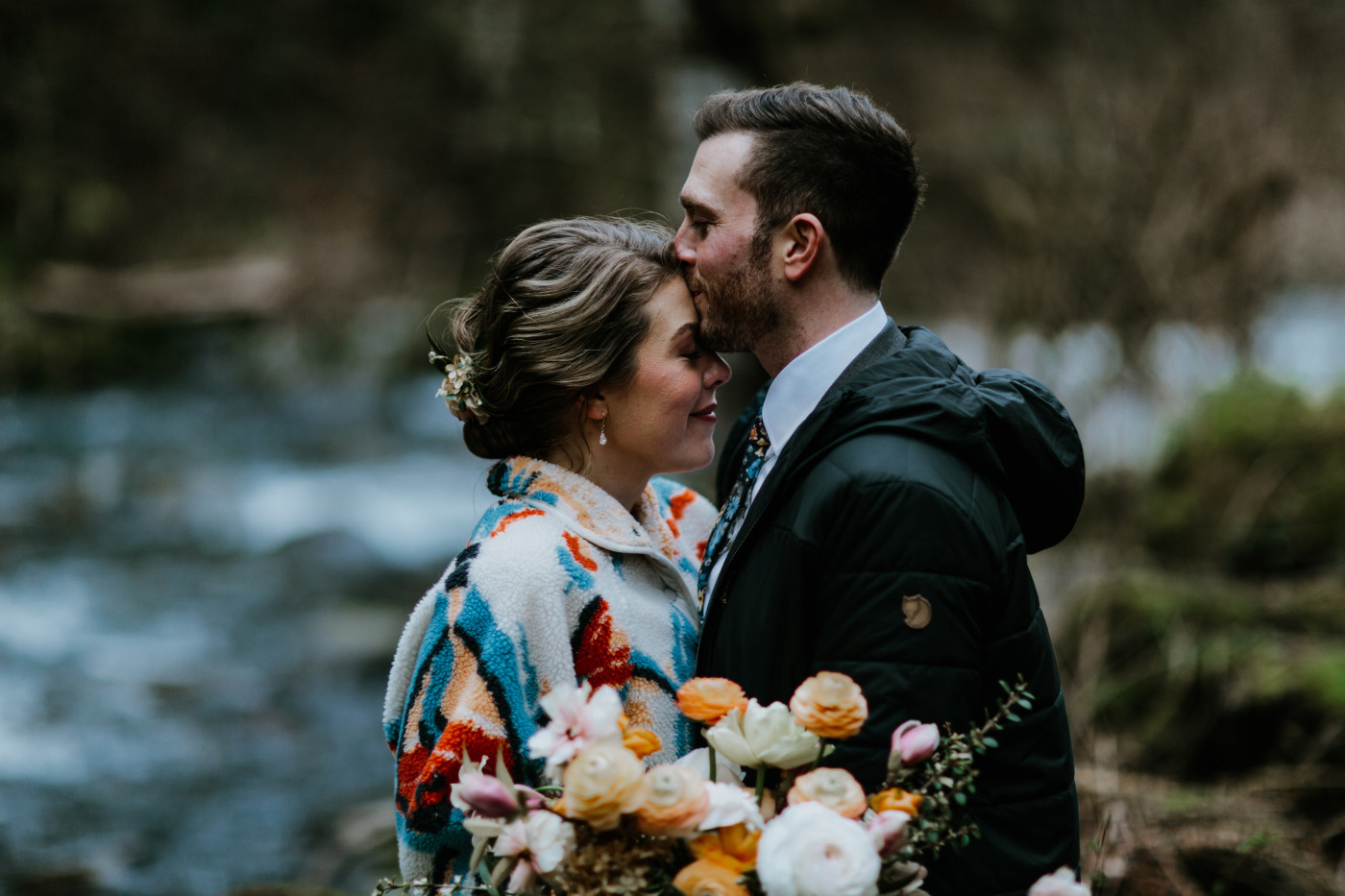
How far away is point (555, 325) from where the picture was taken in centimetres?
207

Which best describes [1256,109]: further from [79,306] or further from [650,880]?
[79,306]

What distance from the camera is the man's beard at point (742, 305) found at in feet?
6.87

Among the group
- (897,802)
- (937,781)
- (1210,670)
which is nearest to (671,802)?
(897,802)

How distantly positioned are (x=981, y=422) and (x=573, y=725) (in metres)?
0.90

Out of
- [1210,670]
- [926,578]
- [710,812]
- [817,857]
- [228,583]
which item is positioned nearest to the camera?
[817,857]

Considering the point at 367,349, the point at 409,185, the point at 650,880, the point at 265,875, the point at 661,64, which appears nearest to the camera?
the point at 650,880

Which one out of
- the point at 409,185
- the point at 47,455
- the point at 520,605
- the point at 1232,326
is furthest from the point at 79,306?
the point at 520,605

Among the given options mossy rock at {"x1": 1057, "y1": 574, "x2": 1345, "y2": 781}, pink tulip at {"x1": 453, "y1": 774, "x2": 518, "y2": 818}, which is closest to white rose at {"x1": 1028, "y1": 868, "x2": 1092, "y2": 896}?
pink tulip at {"x1": 453, "y1": 774, "x2": 518, "y2": 818}

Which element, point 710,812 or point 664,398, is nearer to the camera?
point 710,812

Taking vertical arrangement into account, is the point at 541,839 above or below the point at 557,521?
below

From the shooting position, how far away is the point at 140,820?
5.23 metres

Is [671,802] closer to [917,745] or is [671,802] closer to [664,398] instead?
[917,745]

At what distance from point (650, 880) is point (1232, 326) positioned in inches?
205

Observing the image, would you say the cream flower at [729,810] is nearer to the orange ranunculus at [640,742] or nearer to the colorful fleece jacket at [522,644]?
the orange ranunculus at [640,742]
